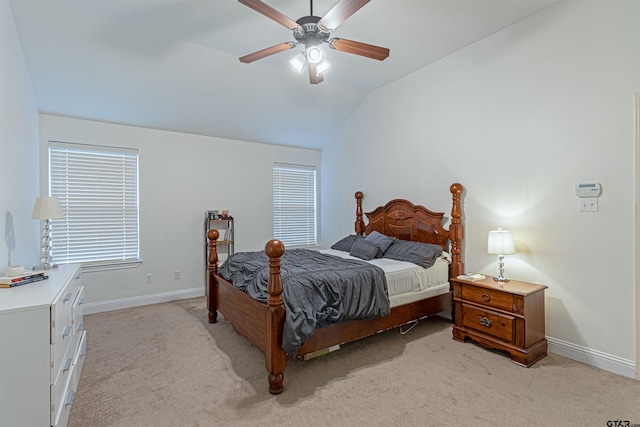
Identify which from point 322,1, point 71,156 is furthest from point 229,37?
point 71,156

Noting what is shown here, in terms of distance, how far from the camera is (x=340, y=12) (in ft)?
6.65

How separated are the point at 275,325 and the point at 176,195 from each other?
3.06 metres

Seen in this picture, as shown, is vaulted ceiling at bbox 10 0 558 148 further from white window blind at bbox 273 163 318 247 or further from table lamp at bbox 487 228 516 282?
table lamp at bbox 487 228 516 282

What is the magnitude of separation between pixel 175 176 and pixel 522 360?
4583mm

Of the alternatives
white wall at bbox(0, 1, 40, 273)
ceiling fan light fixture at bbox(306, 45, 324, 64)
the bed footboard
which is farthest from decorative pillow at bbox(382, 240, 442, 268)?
white wall at bbox(0, 1, 40, 273)

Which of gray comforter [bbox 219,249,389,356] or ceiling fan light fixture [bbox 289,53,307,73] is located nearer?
gray comforter [bbox 219,249,389,356]

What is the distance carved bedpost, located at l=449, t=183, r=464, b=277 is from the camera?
352 cm

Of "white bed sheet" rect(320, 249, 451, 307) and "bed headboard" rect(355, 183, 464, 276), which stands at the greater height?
"bed headboard" rect(355, 183, 464, 276)

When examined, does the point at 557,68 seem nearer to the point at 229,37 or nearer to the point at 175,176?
the point at 229,37

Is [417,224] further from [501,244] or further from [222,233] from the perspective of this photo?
[222,233]

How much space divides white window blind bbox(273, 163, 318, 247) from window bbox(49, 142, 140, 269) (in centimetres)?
220

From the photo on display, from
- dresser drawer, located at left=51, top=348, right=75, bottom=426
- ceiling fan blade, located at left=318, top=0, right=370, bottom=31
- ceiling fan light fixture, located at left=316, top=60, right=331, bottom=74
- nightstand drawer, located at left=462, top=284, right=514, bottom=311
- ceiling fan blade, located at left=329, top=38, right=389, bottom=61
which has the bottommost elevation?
dresser drawer, located at left=51, top=348, right=75, bottom=426

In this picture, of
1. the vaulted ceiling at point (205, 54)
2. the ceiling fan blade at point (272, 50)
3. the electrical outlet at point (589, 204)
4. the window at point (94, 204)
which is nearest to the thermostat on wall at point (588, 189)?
the electrical outlet at point (589, 204)

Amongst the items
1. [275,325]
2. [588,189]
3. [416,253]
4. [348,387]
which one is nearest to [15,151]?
[275,325]
